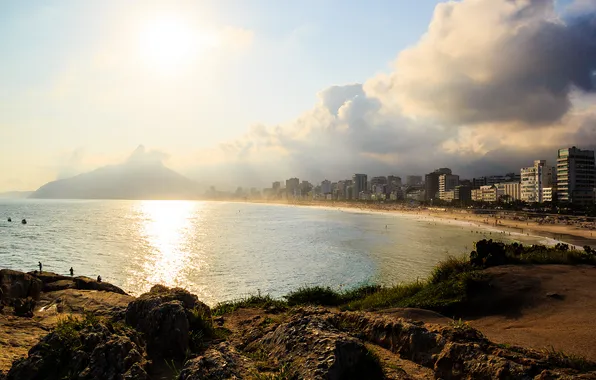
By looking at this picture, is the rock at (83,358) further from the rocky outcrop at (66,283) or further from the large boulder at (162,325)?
the rocky outcrop at (66,283)

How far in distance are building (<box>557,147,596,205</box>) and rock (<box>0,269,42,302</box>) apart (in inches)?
7681

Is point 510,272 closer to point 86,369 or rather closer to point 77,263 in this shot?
Answer: point 86,369

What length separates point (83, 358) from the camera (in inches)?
209

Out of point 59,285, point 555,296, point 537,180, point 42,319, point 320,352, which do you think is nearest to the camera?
point 320,352

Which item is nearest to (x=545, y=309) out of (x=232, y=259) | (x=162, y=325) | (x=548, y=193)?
(x=162, y=325)

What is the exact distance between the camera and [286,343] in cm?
639

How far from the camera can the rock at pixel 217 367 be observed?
502 centimetres

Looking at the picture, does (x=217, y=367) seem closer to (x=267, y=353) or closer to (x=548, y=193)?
(x=267, y=353)

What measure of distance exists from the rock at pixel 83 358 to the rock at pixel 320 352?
7.84ft

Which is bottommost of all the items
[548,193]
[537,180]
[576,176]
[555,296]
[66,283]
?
[66,283]

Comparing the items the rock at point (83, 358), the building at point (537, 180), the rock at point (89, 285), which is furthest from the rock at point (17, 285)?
the building at point (537, 180)

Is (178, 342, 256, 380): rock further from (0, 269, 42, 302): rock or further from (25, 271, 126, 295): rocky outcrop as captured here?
(25, 271, 126, 295): rocky outcrop

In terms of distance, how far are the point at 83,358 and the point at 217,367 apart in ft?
7.09

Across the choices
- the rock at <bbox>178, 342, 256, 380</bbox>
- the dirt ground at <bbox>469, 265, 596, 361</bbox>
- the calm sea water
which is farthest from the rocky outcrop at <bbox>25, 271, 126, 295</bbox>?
the dirt ground at <bbox>469, 265, 596, 361</bbox>
